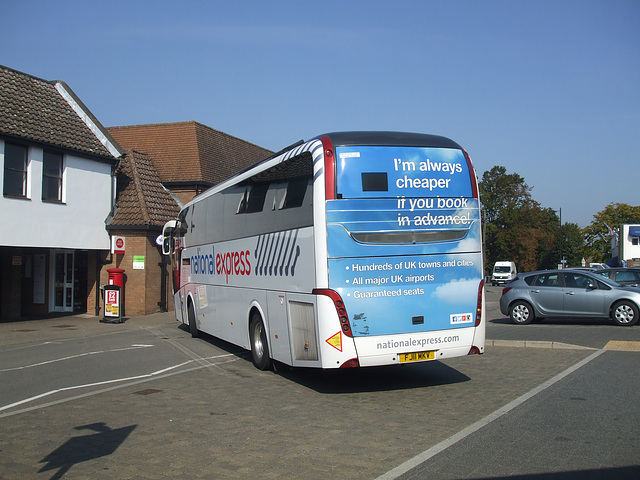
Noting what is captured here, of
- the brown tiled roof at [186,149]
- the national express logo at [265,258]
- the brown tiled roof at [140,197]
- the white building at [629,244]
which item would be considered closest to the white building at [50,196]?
the brown tiled roof at [140,197]

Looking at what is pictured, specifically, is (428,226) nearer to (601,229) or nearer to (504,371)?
(504,371)

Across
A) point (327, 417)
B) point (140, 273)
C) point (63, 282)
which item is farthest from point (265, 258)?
point (63, 282)

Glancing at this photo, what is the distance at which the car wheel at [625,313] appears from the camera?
54.8ft

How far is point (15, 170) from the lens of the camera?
64.6 ft

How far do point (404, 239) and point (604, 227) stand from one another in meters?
97.6

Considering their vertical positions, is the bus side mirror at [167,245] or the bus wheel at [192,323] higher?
the bus side mirror at [167,245]

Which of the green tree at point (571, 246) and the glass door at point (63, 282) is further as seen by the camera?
the green tree at point (571, 246)

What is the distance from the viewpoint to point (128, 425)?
284 inches

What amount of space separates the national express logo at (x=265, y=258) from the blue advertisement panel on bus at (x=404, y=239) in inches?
41.8

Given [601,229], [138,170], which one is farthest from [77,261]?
[601,229]

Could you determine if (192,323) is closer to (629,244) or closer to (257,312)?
(257,312)

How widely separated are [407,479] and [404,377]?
16.8 feet

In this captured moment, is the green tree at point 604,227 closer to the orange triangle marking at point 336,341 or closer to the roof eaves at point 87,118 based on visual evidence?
the roof eaves at point 87,118

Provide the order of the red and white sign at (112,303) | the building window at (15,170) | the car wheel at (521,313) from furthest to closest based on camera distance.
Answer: the red and white sign at (112,303) < the building window at (15,170) < the car wheel at (521,313)
